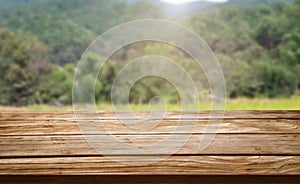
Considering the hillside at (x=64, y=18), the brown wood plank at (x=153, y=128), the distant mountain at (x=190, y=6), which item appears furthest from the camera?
the hillside at (x=64, y=18)

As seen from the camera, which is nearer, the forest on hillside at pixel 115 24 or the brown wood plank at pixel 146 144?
the brown wood plank at pixel 146 144

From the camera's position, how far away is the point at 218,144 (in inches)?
31.6

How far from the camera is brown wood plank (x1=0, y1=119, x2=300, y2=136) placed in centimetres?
85

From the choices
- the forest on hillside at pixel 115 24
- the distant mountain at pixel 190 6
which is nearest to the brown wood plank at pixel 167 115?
the forest on hillside at pixel 115 24

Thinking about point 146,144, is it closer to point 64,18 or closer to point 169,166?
point 169,166

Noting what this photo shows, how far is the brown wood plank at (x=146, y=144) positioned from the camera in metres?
0.78

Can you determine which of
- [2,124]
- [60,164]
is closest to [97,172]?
[60,164]

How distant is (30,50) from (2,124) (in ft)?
8.43

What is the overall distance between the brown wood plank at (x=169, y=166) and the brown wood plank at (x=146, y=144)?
18 millimetres

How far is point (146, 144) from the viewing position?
80 centimetres

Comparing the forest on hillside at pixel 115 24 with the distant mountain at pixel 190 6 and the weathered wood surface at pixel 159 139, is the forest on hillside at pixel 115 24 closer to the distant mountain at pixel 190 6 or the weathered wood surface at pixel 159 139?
the distant mountain at pixel 190 6

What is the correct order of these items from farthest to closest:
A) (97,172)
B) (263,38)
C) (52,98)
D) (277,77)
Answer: (263,38)
(277,77)
(52,98)
(97,172)

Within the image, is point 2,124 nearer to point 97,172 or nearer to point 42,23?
point 97,172
